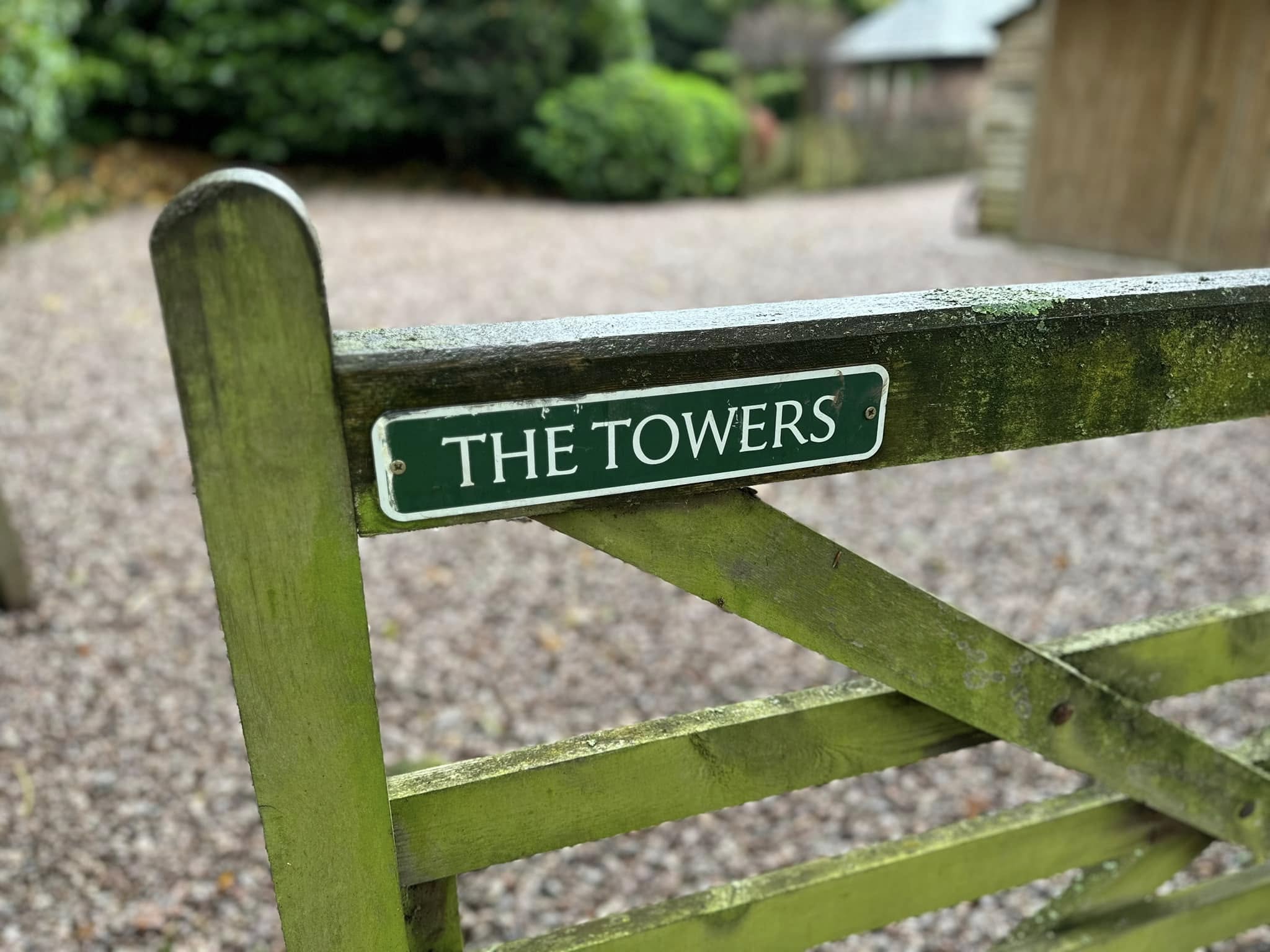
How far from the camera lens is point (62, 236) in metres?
9.16

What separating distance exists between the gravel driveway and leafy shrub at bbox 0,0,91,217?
1956 millimetres

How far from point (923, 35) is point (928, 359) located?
25.5m

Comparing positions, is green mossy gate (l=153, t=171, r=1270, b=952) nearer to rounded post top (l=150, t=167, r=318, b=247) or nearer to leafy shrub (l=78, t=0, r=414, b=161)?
rounded post top (l=150, t=167, r=318, b=247)

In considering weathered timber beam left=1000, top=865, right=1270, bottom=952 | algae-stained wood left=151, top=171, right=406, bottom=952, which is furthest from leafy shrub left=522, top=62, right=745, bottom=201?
algae-stained wood left=151, top=171, right=406, bottom=952

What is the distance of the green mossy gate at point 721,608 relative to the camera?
94 centimetres

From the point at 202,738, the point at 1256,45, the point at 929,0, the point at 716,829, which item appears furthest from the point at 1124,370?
the point at 929,0

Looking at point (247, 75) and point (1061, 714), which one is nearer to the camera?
point (1061, 714)

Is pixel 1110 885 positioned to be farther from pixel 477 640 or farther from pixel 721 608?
pixel 477 640

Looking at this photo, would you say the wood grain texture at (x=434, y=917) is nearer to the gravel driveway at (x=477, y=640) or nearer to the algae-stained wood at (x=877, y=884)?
the algae-stained wood at (x=877, y=884)

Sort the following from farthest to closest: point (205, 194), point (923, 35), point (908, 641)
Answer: point (923, 35) → point (908, 641) → point (205, 194)

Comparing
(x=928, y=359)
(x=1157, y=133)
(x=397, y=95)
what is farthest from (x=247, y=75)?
(x=928, y=359)

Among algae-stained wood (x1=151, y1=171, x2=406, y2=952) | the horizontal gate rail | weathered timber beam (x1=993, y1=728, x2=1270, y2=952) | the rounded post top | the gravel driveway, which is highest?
the rounded post top

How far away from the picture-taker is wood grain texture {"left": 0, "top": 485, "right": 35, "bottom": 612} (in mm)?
3785

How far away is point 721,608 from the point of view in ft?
4.04
